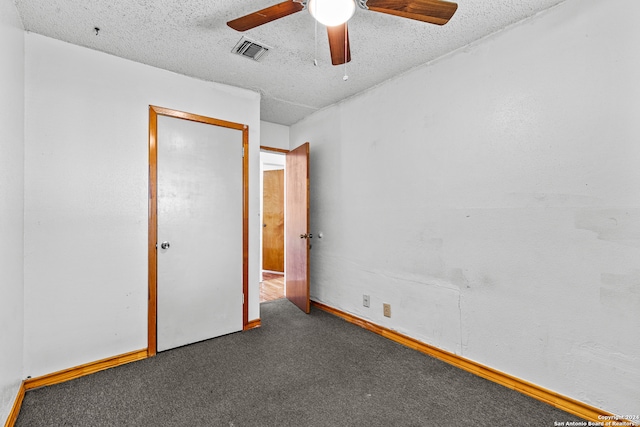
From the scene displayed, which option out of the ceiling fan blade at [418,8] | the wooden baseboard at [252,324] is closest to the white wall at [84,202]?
the wooden baseboard at [252,324]

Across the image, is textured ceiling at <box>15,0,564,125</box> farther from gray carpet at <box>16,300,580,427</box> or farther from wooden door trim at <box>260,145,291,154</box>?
gray carpet at <box>16,300,580,427</box>

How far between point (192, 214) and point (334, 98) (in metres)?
1.98

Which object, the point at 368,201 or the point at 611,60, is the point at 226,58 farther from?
the point at 611,60

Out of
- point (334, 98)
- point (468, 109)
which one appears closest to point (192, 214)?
point (334, 98)

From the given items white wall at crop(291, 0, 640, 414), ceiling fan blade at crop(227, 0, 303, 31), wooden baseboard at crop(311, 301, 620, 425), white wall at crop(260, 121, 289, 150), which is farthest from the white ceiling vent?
wooden baseboard at crop(311, 301, 620, 425)

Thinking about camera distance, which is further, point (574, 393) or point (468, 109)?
point (468, 109)

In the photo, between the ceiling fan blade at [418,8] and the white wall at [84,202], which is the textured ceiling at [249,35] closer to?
the white wall at [84,202]

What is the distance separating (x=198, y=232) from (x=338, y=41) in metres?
2.05

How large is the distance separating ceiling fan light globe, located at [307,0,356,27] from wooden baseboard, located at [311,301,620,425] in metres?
2.49

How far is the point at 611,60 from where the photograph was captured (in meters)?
1.72

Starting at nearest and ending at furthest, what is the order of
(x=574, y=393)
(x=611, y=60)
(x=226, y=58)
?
(x=611, y=60), (x=574, y=393), (x=226, y=58)

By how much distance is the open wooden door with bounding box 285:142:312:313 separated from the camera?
11.9 feet

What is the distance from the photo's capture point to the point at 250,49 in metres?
2.40

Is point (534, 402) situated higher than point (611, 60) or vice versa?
point (611, 60)
